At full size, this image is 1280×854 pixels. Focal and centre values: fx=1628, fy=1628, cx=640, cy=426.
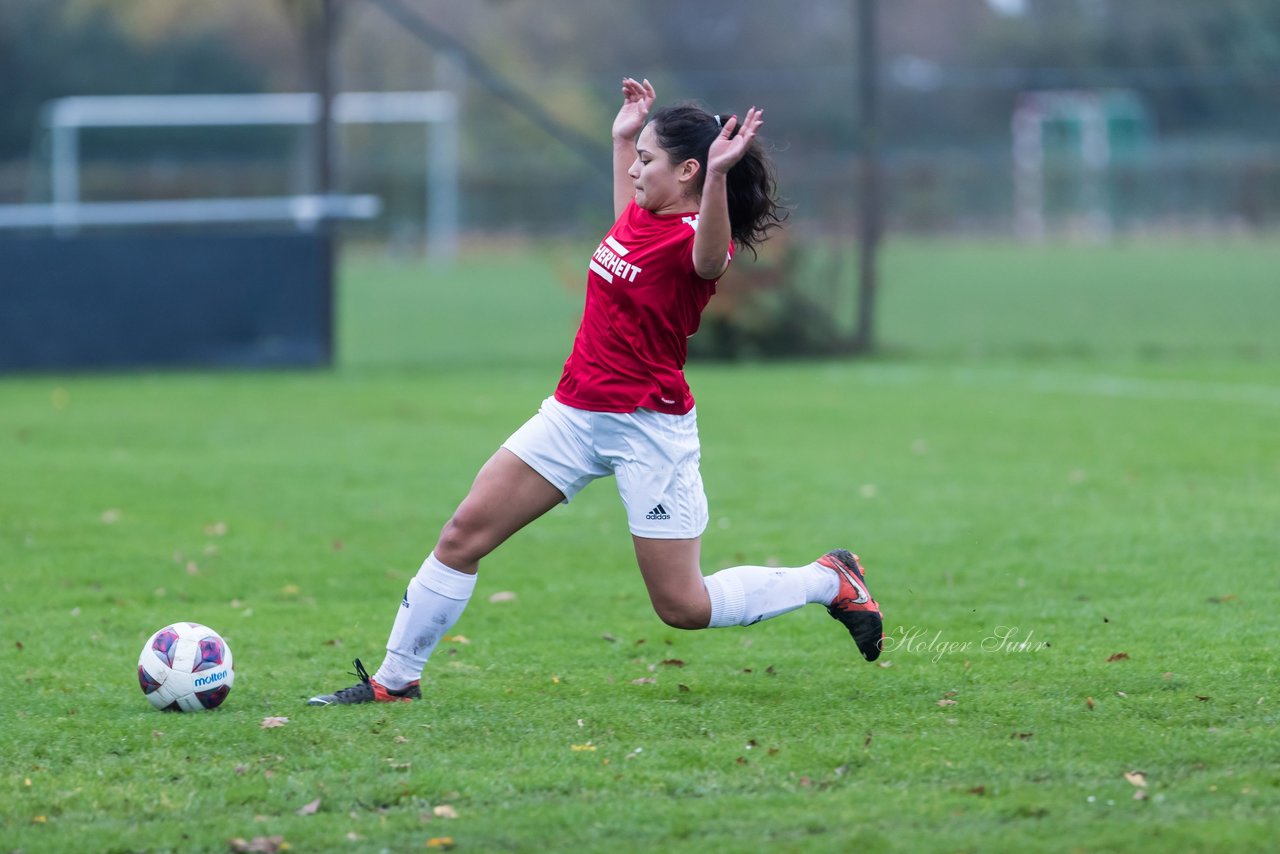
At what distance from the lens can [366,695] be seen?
5145 mm

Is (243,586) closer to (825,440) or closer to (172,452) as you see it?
(172,452)

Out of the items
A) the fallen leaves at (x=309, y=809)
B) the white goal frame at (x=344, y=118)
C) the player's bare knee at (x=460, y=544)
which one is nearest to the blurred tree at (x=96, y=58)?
the white goal frame at (x=344, y=118)

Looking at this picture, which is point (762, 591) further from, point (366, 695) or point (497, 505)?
point (366, 695)

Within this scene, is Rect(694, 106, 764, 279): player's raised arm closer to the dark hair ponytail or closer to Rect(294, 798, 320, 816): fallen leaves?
the dark hair ponytail

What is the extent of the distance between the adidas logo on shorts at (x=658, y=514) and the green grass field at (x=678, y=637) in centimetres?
62

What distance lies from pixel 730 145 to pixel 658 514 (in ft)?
3.78

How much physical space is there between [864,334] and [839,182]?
1.78m

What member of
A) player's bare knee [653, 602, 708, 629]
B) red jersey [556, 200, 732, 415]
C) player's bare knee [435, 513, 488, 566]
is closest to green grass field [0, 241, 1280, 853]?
player's bare knee [653, 602, 708, 629]

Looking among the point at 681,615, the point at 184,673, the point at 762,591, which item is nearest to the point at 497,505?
the point at 681,615

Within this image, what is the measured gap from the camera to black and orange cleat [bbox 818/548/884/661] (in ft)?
17.8

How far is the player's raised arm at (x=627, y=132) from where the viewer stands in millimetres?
5391

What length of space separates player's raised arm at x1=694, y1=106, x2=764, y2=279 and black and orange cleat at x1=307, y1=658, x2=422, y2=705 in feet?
5.49

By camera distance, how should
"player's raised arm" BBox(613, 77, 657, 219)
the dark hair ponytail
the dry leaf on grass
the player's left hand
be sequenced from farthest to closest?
"player's raised arm" BBox(613, 77, 657, 219) < the dark hair ponytail < the player's left hand < the dry leaf on grass

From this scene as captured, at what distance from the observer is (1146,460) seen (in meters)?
→ 10.2
